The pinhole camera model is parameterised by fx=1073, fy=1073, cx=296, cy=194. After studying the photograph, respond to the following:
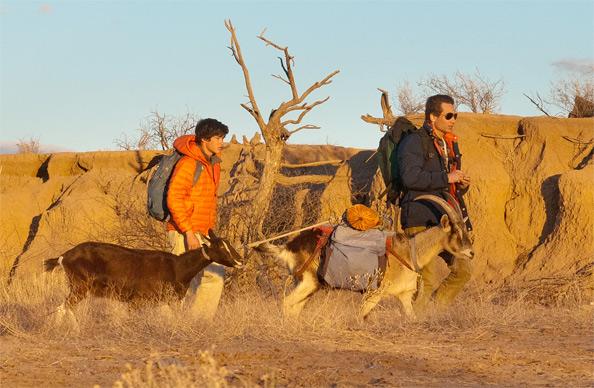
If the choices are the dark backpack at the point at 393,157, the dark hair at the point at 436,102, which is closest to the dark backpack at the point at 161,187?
the dark backpack at the point at 393,157

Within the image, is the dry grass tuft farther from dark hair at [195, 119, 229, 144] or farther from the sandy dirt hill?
the sandy dirt hill

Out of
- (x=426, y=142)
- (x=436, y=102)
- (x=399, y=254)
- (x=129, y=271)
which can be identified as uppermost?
(x=436, y=102)

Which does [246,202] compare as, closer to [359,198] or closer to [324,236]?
[359,198]

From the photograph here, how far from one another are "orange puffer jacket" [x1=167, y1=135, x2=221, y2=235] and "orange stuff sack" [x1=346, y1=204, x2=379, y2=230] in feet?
4.57

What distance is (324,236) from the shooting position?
418 inches

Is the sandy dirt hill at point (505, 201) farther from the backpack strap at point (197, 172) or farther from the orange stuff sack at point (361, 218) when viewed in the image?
the backpack strap at point (197, 172)

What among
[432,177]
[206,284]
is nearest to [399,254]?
[432,177]

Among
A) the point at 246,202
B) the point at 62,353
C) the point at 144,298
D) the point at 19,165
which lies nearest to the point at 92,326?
the point at 144,298

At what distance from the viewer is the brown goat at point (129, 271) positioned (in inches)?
413

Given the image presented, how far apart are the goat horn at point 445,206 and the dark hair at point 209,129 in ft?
6.63

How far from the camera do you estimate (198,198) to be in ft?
34.5

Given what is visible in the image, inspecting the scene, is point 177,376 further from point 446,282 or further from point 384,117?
point 384,117

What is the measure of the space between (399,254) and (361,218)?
512 mm

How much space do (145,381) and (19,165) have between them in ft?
70.7
